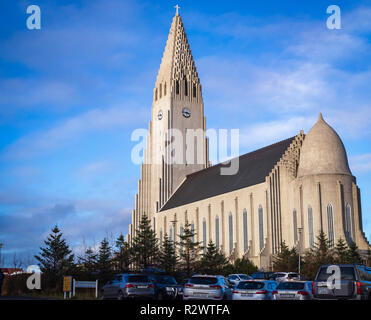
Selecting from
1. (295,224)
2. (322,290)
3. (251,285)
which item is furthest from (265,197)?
(322,290)

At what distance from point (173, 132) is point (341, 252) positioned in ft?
158

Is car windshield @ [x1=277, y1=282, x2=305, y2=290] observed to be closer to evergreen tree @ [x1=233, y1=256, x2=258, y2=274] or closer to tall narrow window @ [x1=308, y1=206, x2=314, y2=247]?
evergreen tree @ [x1=233, y1=256, x2=258, y2=274]

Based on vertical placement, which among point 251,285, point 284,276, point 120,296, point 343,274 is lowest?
point 120,296

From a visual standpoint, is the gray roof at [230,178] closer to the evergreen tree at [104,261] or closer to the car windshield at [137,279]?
the evergreen tree at [104,261]

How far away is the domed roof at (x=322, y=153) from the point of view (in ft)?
205

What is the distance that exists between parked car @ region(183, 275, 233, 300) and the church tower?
69.3 meters

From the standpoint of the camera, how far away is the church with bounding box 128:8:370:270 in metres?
60.8

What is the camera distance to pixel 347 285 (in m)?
18.9

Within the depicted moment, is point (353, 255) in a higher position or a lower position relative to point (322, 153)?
lower

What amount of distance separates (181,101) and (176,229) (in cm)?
2582

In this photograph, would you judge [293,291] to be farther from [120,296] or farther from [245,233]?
[245,233]

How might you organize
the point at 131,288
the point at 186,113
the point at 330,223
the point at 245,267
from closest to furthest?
the point at 131,288 < the point at 245,267 < the point at 330,223 < the point at 186,113

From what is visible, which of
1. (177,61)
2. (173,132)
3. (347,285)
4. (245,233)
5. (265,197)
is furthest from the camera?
(177,61)

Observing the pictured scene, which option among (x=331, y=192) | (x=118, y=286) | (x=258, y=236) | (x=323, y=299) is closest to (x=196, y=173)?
(x=258, y=236)
